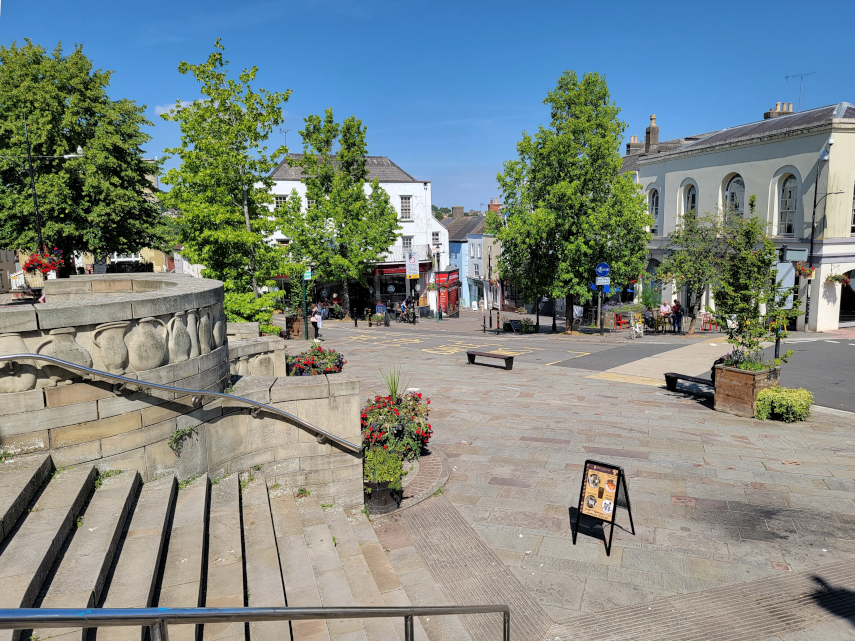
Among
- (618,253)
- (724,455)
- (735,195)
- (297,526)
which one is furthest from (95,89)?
(735,195)

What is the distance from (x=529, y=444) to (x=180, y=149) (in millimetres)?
13270

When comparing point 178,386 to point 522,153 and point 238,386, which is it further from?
point 522,153

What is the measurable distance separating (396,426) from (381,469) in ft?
4.52

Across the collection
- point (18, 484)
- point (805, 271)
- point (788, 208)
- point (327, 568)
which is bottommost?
point (327, 568)

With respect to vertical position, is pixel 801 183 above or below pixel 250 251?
above

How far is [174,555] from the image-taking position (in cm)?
500

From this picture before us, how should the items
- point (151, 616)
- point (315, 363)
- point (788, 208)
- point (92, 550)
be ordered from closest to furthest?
point (151, 616) → point (92, 550) → point (315, 363) → point (788, 208)

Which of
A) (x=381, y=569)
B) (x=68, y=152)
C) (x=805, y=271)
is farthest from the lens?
(x=68, y=152)

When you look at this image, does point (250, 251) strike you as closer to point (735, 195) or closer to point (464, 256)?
point (735, 195)

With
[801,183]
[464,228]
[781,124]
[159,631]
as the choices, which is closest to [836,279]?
[801,183]

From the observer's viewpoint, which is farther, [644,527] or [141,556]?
[644,527]

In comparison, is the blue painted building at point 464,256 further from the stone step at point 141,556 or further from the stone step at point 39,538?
the stone step at point 39,538

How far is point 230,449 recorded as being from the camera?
6.96 metres

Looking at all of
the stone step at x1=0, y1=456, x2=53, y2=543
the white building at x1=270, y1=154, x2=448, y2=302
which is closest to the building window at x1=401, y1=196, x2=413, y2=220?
the white building at x1=270, y1=154, x2=448, y2=302
